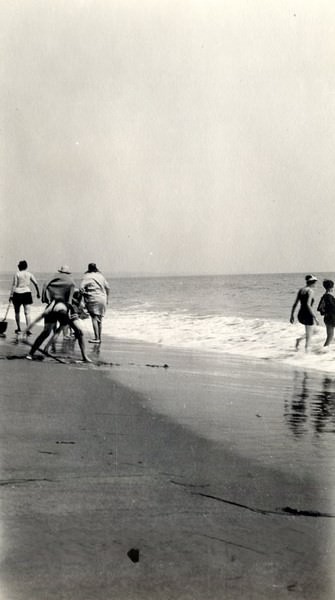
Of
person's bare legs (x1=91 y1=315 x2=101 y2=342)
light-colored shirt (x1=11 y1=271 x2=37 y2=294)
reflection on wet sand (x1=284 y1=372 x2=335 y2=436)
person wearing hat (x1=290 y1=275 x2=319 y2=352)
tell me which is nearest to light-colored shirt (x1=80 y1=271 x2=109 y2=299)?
person's bare legs (x1=91 y1=315 x2=101 y2=342)

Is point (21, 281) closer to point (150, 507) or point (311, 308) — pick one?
point (311, 308)

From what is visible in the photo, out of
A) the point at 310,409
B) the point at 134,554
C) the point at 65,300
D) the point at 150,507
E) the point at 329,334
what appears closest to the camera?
the point at 134,554

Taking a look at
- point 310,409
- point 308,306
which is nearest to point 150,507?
point 310,409

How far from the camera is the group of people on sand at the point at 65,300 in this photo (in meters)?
9.39

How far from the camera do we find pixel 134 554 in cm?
301

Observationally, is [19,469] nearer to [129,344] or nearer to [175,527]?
[175,527]

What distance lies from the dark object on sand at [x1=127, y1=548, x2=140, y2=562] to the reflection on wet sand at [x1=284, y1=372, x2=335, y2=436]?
114 inches

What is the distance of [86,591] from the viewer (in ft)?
8.89

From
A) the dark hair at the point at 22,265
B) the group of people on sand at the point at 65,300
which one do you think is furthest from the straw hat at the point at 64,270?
the dark hair at the point at 22,265

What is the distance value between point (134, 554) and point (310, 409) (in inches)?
165

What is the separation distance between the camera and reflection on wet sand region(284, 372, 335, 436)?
596 cm

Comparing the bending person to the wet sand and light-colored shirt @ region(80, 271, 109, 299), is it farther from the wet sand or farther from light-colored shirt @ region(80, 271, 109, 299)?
the wet sand

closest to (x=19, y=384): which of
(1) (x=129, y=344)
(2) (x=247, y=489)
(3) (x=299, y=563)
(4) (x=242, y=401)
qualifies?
(4) (x=242, y=401)

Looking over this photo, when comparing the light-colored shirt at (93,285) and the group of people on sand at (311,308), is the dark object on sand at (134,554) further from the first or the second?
the group of people on sand at (311,308)
